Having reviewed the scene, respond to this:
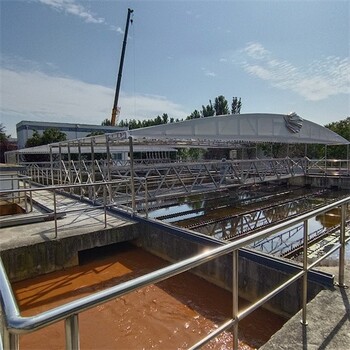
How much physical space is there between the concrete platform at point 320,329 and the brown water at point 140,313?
115 cm

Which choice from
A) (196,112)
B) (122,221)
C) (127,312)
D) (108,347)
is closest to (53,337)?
(108,347)

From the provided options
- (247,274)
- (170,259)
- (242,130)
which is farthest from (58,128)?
(247,274)

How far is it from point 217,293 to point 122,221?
9.16ft

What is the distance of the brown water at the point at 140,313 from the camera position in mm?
3166

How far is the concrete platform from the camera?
6.16 ft

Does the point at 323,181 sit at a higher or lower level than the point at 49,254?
higher

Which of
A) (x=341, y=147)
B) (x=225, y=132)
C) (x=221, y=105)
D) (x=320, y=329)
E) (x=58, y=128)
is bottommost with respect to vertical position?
(x=320, y=329)

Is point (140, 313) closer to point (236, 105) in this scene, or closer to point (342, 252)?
point (342, 252)

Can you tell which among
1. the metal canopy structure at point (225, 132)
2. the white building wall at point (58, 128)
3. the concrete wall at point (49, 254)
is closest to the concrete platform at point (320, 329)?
the concrete wall at point (49, 254)

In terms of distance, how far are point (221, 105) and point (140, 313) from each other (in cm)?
3802

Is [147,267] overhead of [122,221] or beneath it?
beneath

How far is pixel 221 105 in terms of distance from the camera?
3938 cm

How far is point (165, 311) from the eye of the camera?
3.74 m

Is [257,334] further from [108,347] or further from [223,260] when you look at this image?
[108,347]
